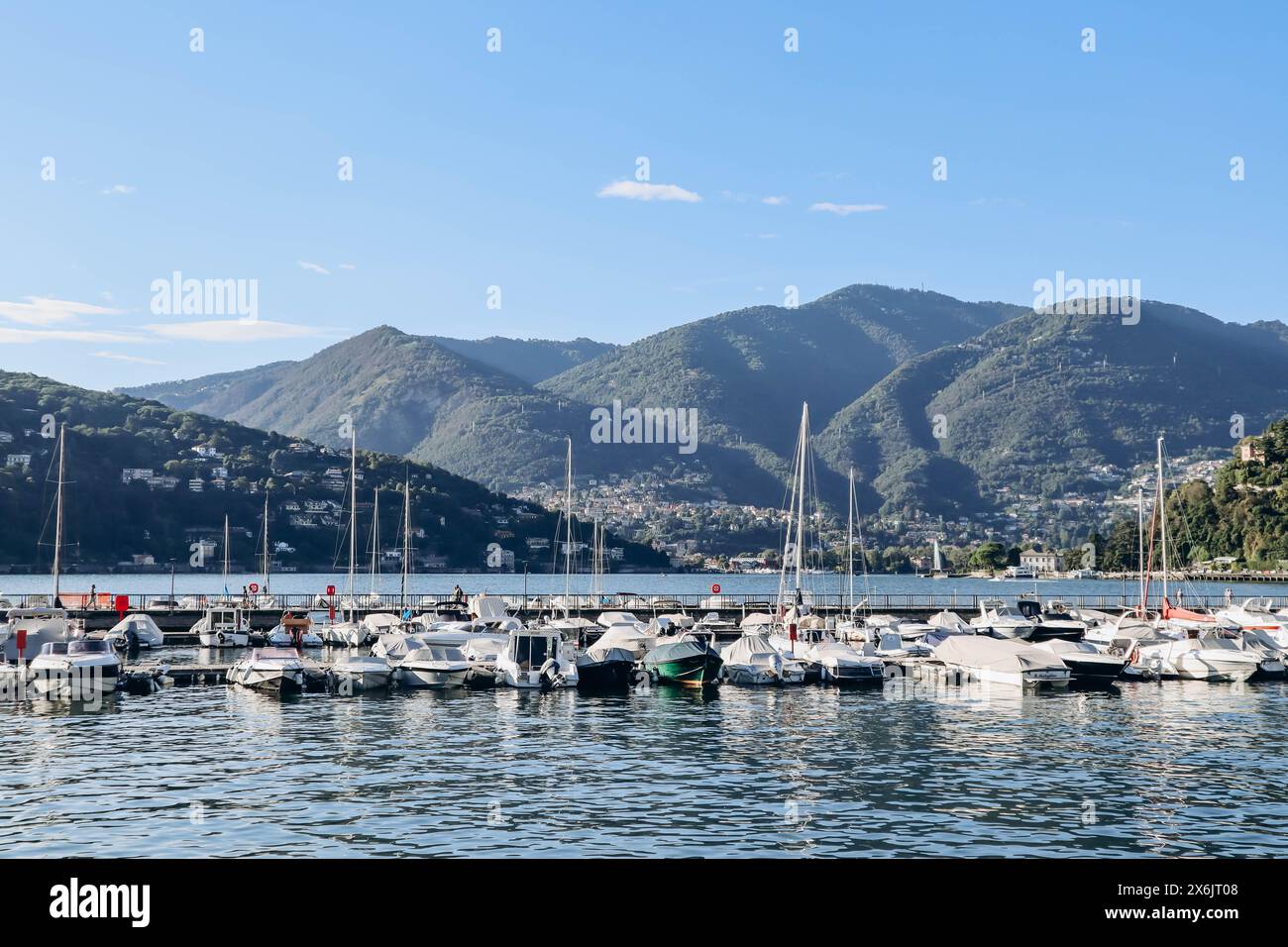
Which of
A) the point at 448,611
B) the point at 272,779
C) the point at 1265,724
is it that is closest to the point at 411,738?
the point at 272,779

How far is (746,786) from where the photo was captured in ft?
95.4

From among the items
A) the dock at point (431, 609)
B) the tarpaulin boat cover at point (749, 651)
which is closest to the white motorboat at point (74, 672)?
the tarpaulin boat cover at point (749, 651)

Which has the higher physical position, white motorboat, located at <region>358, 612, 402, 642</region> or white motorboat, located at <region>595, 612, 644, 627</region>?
white motorboat, located at <region>595, 612, 644, 627</region>

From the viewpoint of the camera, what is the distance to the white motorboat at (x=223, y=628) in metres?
74.8

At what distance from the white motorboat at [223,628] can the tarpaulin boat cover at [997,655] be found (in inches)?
1683

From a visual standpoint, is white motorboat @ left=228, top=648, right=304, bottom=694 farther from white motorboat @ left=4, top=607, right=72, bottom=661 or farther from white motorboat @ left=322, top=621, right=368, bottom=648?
white motorboat @ left=322, top=621, right=368, bottom=648

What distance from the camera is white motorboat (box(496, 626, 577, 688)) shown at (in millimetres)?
50938

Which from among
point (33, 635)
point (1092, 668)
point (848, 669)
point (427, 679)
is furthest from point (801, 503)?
point (33, 635)

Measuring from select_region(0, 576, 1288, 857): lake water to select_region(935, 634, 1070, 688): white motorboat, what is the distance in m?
3.63

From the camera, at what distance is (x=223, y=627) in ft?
257

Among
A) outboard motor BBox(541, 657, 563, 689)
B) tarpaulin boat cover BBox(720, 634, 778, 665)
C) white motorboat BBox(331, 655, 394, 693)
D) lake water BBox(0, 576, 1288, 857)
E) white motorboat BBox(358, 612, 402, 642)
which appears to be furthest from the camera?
white motorboat BBox(358, 612, 402, 642)

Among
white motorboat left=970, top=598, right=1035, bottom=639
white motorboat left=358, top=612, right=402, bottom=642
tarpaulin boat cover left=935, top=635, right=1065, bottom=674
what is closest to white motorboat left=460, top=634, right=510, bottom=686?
white motorboat left=358, top=612, right=402, bottom=642

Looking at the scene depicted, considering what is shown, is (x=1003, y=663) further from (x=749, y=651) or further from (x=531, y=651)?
(x=531, y=651)
